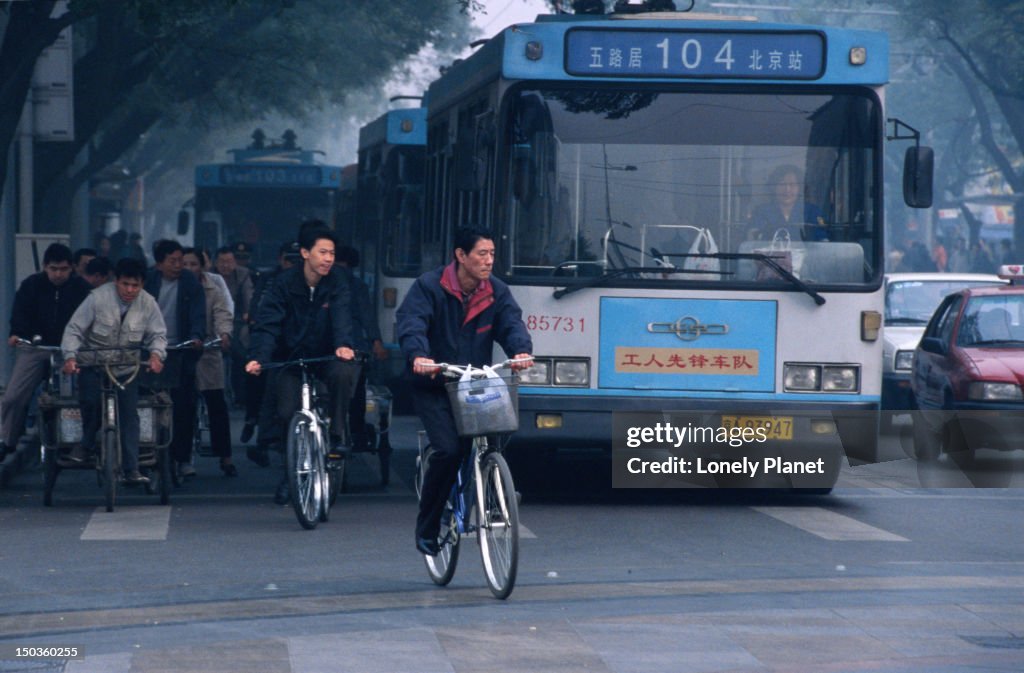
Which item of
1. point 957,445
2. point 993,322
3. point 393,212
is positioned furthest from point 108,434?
point 393,212

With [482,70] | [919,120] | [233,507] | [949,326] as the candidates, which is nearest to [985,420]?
[949,326]

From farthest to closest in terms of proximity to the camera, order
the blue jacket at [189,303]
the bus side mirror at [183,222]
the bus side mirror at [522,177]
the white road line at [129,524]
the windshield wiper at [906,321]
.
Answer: the bus side mirror at [183,222] → the windshield wiper at [906,321] → the blue jacket at [189,303] → the bus side mirror at [522,177] → the white road line at [129,524]

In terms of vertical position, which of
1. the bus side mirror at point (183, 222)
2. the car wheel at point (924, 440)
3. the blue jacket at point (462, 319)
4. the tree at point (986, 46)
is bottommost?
the car wheel at point (924, 440)

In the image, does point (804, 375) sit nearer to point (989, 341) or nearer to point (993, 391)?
point (993, 391)

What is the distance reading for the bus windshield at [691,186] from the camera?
11719 millimetres

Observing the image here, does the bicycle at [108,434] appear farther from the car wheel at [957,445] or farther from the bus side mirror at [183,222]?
the bus side mirror at [183,222]

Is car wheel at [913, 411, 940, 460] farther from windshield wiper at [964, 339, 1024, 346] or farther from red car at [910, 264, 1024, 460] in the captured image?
windshield wiper at [964, 339, 1024, 346]

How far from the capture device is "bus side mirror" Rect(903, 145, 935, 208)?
11852 millimetres

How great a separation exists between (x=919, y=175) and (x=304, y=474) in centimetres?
423

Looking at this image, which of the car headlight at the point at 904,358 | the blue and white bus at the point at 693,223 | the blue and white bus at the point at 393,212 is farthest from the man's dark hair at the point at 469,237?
the car headlight at the point at 904,358

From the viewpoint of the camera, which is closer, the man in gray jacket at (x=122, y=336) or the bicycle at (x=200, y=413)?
the man in gray jacket at (x=122, y=336)

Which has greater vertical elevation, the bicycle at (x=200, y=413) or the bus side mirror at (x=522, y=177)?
the bus side mirror at (x=522, y=177)

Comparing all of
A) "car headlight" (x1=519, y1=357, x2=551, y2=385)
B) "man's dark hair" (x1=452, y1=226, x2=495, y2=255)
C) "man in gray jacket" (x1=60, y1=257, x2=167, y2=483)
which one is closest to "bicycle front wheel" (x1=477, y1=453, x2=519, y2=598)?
"man's dark hair" (x1=452, y1=226, x2=495, y2=255)

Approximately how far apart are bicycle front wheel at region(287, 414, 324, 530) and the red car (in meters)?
6.34
